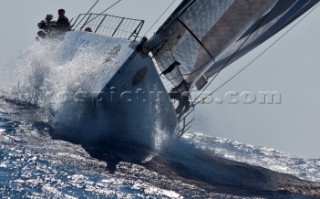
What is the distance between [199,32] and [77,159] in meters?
4.02

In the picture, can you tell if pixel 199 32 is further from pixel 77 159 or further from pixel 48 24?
pixel 48 24

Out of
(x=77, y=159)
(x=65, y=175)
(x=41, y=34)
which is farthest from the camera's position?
(x=41, y=34)

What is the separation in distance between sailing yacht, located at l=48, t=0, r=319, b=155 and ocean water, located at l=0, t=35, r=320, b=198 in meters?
0.19

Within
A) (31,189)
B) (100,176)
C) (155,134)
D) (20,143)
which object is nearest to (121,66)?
(155,134)

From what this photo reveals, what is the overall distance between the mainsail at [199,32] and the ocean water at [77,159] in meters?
0.89

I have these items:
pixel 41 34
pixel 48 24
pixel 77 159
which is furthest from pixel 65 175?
pixel 41 34

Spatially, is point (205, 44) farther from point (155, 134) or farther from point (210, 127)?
point (210, 127)

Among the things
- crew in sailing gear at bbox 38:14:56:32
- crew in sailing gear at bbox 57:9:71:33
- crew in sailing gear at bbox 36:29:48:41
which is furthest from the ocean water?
crew in sailing gear at bbox 36:29:48:41

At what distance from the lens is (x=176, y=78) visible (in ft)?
38.7

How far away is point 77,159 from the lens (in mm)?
7895

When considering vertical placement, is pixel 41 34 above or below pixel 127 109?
above

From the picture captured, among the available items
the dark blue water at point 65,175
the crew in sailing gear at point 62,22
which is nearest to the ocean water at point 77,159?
the dark blue water at point 65,175

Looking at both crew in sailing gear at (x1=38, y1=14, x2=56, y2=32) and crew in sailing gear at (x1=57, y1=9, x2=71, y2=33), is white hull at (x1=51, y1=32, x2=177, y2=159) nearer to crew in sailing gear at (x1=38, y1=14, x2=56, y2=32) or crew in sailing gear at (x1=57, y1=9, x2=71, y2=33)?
crew in sailing gear at (x1=57, y1=9, x2=71, y2=33)

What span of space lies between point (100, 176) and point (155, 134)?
11.1 feet
